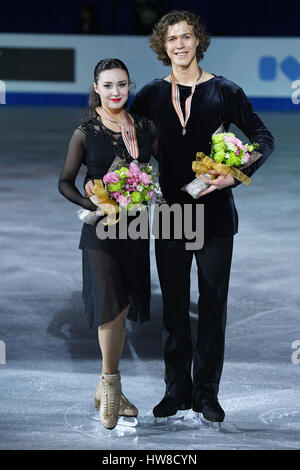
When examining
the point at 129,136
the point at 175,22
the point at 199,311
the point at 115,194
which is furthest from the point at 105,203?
the point at 175,22

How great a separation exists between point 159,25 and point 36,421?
6.48ft

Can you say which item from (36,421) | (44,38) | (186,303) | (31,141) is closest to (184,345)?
(186,303)

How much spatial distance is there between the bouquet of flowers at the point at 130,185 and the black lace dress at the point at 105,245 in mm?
125

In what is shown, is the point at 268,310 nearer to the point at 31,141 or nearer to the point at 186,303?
the point at 186,303

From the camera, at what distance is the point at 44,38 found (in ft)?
59.2

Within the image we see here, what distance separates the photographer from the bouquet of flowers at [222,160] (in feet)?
12.6

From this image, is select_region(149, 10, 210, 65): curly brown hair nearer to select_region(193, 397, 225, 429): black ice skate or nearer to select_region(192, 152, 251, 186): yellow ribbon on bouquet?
select_region(192, 152, 251, 186): yellow ribbon on bouquet

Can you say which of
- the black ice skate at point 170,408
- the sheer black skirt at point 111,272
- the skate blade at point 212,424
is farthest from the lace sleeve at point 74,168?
the skate blade at point 212,424

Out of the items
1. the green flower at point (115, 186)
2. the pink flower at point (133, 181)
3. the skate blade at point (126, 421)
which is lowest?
the skate blade at point (126, 421)

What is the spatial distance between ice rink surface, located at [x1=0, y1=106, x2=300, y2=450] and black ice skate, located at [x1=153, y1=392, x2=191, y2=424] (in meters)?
0.04

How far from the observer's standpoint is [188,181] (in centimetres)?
404

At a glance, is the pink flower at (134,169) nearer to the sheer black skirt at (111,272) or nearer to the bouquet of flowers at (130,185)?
the bouquet of flowers at (130,185)

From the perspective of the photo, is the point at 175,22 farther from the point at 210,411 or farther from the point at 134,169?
the point at 210,411

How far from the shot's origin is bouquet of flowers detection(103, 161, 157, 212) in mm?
3820
